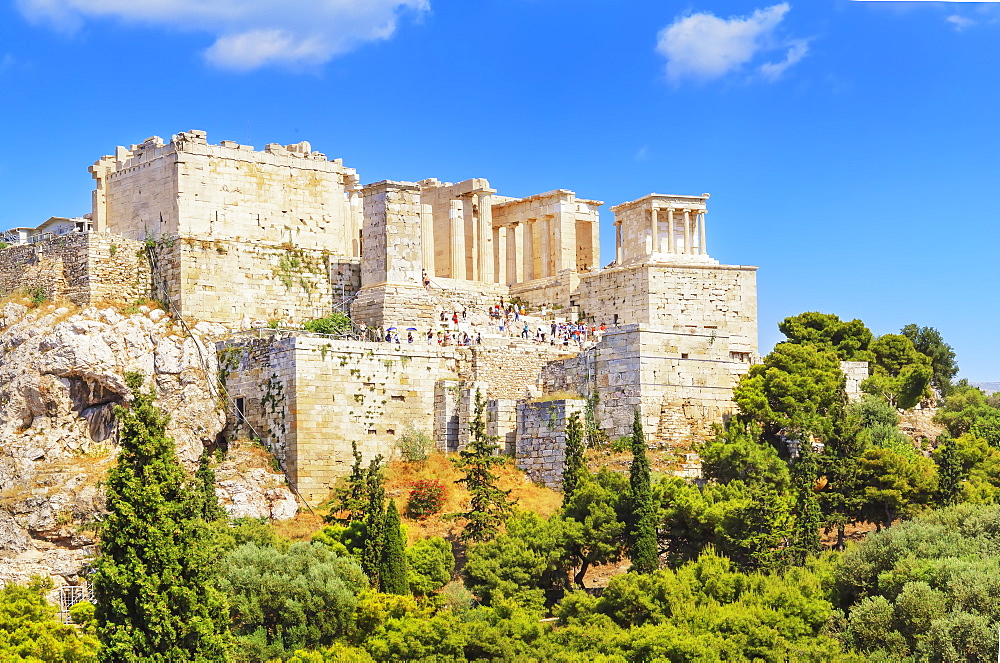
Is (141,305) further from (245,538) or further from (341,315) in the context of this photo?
(245,538)

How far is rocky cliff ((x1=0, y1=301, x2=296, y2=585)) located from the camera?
4666cm

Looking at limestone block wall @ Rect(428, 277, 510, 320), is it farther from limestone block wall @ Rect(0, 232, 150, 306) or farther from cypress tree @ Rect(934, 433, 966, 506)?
cypress tree @ Rect(934, 433, 966, 506)

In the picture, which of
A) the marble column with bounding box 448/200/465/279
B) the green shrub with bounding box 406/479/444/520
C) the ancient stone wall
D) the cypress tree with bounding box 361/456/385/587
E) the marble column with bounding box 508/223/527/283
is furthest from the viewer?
the marble column with bounding box 508/223/527/283

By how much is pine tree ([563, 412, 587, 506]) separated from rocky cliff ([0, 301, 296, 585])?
732cm

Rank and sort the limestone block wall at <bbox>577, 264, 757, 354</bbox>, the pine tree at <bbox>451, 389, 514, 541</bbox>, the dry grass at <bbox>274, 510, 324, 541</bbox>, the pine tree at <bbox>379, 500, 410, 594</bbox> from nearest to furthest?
the pine tree at <bbox>379, 500, 410, 594</bbox>, the pine tree at <bbox>451, 389, 514, 541</bbox>, the dry grass at <bbox>274, 510, 324, 541</bbox>, the limestone block wall at <bbox>577, 264, 757, 354</bbox>

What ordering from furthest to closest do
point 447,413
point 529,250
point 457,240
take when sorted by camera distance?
point 529,250
point 457,240
point 447,413

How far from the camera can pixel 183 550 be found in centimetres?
3569

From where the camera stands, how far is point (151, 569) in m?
35.4

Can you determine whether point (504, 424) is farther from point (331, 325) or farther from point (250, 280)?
point (250, 280)

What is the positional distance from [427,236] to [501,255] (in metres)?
3.06

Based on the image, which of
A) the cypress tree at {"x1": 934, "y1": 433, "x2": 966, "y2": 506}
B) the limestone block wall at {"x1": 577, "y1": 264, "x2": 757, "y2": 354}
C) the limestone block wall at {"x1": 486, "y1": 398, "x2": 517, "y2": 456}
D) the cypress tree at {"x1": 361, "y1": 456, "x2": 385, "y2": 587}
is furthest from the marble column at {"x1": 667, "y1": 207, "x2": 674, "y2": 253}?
the cypress tree at {"x1": 361, "y1": 456, "x2": 385, "y2": 587}

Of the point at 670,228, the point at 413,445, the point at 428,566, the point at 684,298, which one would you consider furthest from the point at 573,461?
the point at 670,228

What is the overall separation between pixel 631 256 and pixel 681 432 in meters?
13.2

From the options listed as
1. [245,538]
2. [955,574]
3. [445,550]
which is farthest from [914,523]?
[245,538]
